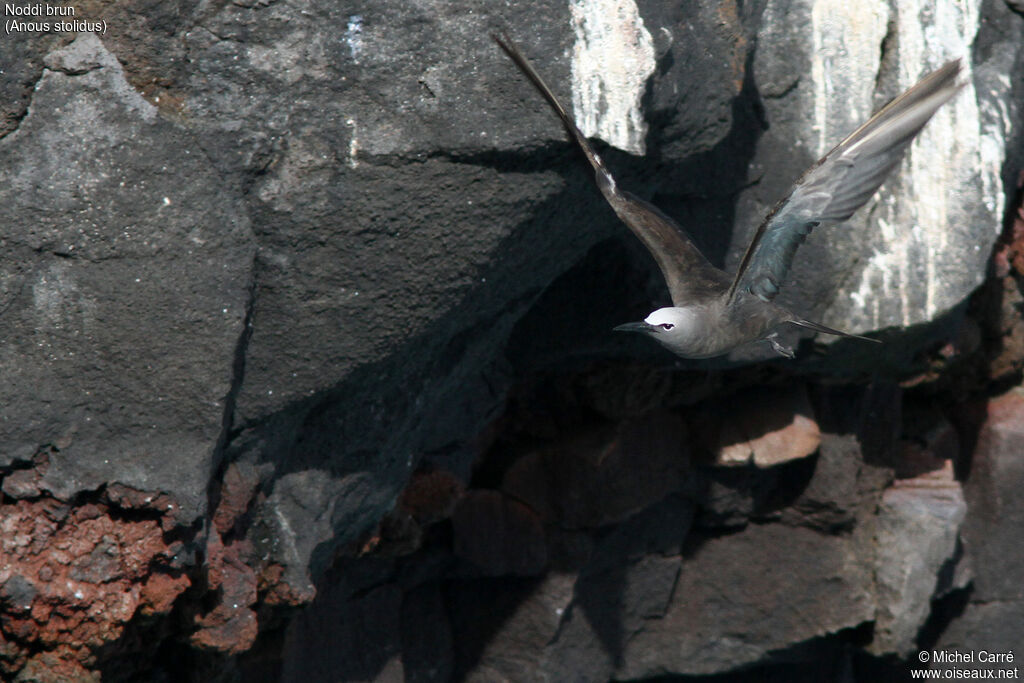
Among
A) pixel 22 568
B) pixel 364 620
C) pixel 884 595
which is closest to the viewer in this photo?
pixel 22 568

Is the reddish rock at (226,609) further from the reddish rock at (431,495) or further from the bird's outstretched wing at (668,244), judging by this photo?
the bird's outstretched wing at (668,244)

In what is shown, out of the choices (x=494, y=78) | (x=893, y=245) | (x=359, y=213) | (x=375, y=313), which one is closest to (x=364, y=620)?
(x=375, y=313)

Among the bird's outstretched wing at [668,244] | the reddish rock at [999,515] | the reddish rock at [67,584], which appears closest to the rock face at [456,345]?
the reddish rock at [67,584]

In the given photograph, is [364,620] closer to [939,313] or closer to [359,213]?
[359,213]

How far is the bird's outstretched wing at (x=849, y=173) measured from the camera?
2.35m

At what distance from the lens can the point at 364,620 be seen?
342 cm

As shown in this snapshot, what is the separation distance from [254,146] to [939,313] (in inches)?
94.9

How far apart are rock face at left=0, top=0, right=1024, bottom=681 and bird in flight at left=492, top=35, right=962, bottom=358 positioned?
153 millimetres

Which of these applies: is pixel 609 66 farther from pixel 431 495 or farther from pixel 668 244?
pixel 431 495

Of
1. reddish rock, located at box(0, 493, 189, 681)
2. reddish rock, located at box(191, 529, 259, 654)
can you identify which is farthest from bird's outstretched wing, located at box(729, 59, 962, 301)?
reddish rock, located at box(0, 493, 189, 681)

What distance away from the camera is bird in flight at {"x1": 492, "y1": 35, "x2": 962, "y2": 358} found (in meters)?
2.37

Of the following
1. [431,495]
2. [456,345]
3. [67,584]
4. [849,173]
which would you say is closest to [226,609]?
Answer: [67,584]

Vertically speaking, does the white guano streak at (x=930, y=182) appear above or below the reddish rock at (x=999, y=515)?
above

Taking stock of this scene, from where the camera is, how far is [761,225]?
2318 millimetres
